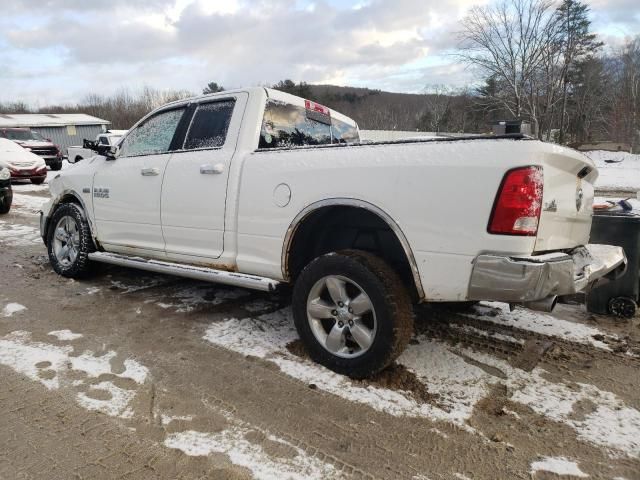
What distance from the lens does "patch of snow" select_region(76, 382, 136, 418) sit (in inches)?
98.2

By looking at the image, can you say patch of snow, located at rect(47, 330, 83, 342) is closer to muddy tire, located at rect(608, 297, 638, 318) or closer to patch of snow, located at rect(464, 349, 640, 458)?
patch of snow, located at rect(464, 349, 640, 458)

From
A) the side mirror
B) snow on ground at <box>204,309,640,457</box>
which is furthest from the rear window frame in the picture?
snow on ground at <box>204,309,640,457</box>

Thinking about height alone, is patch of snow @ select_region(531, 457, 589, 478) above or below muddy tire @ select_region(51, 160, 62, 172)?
below

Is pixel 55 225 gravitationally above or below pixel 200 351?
above

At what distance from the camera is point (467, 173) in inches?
94.6

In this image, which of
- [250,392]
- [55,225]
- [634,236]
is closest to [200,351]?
[250,392]

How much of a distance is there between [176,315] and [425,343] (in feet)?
6.92

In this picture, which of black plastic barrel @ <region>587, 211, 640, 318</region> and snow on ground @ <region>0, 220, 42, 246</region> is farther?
snow on ground @ <region>0, 220, 42, 246</region>

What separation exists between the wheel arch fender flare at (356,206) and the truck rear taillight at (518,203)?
504 mm

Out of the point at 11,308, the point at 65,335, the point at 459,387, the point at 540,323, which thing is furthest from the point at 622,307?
the point at 11,308

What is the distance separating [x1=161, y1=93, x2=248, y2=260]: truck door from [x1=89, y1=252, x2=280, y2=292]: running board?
0.39ft

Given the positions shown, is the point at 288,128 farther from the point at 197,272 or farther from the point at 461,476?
the point at 461,476

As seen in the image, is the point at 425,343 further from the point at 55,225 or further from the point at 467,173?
the point at 55,225

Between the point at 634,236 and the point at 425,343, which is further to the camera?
the point at 634,236
